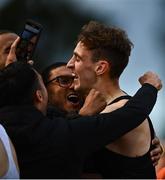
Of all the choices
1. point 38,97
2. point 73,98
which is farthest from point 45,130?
point 73,98

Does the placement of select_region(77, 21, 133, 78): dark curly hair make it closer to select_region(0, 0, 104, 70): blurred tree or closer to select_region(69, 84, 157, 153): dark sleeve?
select_region(69, 84, 157, 153): dark sleeve

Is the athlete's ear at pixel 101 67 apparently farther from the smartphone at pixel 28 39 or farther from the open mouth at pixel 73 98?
the open mouth at pixel 73 98

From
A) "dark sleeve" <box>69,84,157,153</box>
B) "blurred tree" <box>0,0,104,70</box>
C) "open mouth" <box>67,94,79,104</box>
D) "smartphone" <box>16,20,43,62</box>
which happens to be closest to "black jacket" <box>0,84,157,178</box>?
"dark sleeve" <box>69,84,157,153</box>

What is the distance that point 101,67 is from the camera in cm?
391

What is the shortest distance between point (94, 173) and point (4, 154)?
2.03 ft

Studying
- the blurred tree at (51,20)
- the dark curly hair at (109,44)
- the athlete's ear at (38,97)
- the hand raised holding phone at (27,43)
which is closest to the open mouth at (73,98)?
the hand raised holding phone at (27,43)

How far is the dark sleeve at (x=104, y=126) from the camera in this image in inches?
139

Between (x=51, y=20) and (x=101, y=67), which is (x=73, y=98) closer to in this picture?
(x=101, y=67)

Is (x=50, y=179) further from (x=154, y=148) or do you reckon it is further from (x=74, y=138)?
(x=154, y=148)

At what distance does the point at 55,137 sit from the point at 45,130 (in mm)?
55

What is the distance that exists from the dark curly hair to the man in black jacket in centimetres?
37

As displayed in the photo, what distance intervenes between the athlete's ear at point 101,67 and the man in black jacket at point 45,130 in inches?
13.2

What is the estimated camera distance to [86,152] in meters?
3.56

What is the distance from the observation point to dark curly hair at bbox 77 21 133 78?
3896mm
